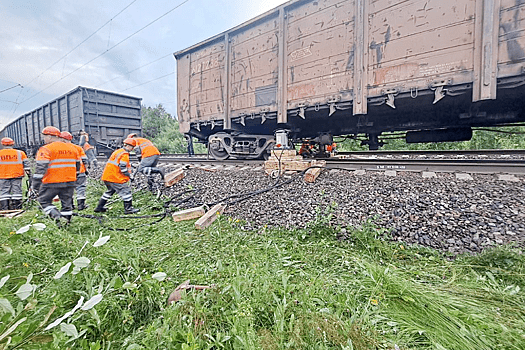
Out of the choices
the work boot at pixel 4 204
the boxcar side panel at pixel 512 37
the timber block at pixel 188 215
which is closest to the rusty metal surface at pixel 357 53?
the boxcar side panel at pixel 512 37

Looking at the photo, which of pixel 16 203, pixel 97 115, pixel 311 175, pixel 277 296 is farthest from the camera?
pixel 97 115

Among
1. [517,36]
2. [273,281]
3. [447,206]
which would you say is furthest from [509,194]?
[273,281]

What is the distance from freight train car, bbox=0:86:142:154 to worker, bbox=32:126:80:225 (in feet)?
30.6

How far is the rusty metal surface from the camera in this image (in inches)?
149

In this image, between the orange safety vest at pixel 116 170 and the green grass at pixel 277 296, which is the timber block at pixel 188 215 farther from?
the orange safety vest at pixel 116 170

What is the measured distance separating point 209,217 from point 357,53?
4.39 metres

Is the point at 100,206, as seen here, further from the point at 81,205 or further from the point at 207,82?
the point at 207,82

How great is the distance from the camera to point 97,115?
12.2m

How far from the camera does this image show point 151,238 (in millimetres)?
3096

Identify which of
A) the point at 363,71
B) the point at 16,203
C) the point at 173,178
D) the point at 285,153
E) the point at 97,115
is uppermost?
the point at 97,115

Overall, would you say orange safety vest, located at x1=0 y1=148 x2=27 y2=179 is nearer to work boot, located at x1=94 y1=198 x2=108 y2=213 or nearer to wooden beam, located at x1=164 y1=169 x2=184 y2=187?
work boot, located at x1=94 y1=198 x2=108 y2=213

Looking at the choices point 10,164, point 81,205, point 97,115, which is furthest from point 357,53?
point 97,115

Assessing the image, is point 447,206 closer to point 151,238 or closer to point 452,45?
point 452,45

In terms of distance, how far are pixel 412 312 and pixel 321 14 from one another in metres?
5.93
